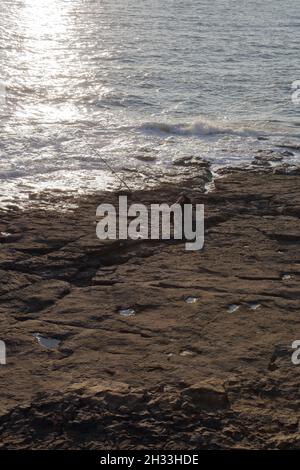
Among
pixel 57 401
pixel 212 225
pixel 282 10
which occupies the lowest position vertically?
pixel 57 401

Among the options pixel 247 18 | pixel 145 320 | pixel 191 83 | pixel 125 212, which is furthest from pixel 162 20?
pixel 145 320

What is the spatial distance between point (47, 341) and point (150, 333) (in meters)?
0.62

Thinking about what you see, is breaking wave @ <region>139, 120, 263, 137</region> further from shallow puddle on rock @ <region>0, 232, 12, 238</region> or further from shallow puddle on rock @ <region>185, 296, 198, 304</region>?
shallow puddle on rock @ <region>185, 296, 198, 304</region>

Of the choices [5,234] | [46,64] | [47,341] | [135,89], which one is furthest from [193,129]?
[47,341]

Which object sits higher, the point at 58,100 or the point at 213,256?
the point at 58,100

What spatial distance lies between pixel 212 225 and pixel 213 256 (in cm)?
A: 60

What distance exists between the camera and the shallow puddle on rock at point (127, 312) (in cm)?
487

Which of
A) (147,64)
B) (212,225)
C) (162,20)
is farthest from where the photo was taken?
(162,20)

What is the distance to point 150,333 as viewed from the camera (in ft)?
15.3

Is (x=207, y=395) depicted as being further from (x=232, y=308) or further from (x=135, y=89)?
(x=135, y=89)

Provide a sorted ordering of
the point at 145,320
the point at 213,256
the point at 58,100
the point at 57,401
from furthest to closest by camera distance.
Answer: the point at 58,100 → the point at 213,256 → the point at 145,320 → the point at 57,401

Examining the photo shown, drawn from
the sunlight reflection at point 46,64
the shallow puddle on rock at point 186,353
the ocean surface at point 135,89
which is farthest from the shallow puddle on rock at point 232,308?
the sunlight reflection at point 46,64

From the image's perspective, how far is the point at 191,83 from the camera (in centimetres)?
1154

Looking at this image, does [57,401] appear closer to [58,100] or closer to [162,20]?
[58,100]
